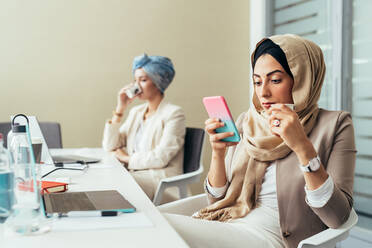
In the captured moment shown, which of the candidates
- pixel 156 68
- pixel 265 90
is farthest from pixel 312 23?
pixel 265 90

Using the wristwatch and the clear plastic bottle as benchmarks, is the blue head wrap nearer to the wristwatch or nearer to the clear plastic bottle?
the wristwatch

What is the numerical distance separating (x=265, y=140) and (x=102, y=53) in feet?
6.94

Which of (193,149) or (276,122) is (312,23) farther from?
(276,122)

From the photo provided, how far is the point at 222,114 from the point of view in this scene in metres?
1.33

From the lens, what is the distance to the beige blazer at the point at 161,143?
239 cm

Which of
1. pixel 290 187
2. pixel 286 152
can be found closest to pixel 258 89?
pixel 286 152

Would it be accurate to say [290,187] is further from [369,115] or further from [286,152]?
[369,115]

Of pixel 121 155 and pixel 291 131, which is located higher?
pixel 291 131

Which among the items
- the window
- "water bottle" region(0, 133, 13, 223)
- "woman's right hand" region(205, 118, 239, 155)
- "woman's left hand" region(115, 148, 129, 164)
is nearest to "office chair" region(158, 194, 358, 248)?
"woman's right hand" region(205, 118, 239, 155)

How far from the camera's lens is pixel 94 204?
1.04 metres

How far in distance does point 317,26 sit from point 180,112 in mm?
1257

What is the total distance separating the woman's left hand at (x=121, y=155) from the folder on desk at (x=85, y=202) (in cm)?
134

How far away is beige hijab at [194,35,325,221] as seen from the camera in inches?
55.2

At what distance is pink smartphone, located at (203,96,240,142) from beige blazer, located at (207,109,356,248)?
0.21 m
